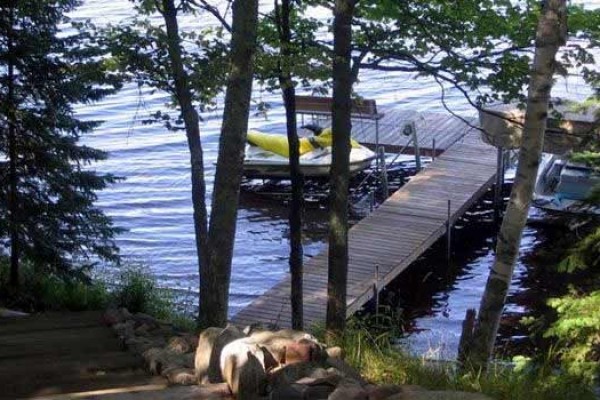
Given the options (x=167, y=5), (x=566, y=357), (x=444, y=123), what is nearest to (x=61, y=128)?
(x=167, y=5)

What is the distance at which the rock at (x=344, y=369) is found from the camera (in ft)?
19.0

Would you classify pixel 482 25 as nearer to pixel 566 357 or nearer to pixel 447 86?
pixel 566 357

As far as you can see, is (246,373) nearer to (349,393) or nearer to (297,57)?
(349,393)

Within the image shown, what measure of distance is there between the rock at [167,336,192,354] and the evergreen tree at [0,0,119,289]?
6009 millimetres

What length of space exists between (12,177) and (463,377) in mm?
7910

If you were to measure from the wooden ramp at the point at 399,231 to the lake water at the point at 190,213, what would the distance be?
118 cm

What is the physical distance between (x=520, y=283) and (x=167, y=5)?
12.3 m

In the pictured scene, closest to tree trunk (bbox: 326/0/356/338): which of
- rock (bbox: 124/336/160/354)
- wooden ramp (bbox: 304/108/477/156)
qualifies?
rock (bbox: 124/336/160/354)

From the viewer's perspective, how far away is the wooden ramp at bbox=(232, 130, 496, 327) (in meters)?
17.5

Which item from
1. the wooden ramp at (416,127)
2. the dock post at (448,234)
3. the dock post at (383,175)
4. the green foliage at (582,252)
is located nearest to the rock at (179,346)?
the green foliage at (582,252)

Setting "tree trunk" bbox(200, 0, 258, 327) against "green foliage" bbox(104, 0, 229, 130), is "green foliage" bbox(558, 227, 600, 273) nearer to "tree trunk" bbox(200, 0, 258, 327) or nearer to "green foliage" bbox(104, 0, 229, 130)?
"tree trunk" bbox(200, 0, 258, 327)

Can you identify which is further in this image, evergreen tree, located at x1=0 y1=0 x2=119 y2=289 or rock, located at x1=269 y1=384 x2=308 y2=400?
evergreen tree, located at x1=0 y1=0 x2=119 y2=289

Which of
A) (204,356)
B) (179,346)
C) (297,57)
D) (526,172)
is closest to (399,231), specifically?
(297,57)

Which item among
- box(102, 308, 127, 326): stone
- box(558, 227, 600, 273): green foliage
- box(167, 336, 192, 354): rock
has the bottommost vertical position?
box(102, 308, 127, 326): stone
